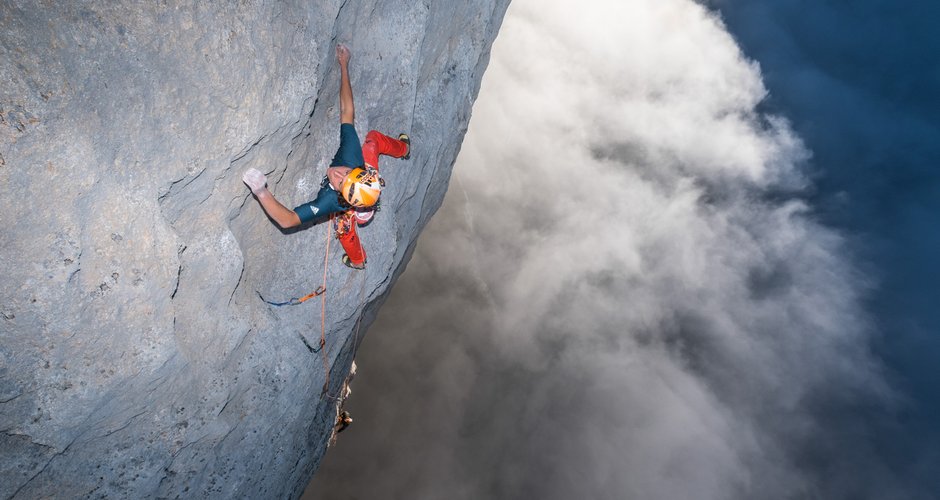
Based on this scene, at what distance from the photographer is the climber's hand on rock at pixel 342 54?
3230 mm

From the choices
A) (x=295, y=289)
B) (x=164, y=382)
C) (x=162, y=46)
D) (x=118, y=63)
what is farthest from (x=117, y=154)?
(x=295, y=289)

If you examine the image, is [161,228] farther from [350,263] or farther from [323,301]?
[323,301]

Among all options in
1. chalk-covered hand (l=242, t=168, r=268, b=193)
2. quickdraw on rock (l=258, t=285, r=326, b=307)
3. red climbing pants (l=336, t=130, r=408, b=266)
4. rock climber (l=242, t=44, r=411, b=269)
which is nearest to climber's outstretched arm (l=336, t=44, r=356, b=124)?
rock climber (l=242, t=44, r=411, b=269)

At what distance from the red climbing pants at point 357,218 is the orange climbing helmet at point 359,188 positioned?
37cm

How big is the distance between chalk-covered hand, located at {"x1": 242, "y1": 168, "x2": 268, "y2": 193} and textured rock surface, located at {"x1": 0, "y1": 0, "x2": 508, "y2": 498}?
76mm

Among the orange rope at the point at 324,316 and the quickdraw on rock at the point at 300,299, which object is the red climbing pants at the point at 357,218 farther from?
the quickdraw on rock at the point at 300,299

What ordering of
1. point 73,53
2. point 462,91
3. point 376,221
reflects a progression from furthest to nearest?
point 462,91 < point 376,221 < point 73,53

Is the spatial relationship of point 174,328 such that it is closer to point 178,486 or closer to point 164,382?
point 164,382

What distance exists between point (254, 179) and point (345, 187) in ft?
1.71

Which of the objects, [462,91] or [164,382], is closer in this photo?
[164,382]

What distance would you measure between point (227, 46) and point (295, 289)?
6.02ft

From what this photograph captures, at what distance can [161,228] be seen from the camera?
224 centimetres

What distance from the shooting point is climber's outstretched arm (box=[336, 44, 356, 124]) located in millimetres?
3219

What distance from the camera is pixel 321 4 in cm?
279
